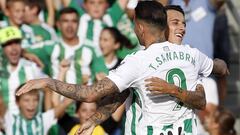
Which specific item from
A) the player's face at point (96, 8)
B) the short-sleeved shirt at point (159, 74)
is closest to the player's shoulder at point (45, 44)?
the player's face at point (96, 8)

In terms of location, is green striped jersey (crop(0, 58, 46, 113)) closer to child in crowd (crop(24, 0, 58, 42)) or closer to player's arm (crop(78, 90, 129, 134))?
child in crowd (crop(24, 0, 58, 42))

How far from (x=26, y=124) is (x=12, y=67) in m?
0.71

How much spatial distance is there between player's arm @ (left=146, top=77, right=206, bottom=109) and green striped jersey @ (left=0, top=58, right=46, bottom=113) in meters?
4.01

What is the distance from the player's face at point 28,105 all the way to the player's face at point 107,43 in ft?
3.44

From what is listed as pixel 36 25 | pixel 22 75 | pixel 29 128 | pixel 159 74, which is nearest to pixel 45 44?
pixel 36 25

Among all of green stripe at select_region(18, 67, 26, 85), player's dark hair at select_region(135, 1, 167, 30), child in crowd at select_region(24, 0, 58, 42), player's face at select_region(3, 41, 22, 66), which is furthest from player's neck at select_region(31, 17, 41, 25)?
player's dark hair at select_region(135, 1, 167, 30)

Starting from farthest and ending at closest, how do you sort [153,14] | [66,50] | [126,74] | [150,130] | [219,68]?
[66,50], [219,68], [150,130], [153,14], [126,74]

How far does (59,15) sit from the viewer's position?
10828mm

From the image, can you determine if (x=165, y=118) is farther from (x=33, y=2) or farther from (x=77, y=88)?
(x=33, y=2)

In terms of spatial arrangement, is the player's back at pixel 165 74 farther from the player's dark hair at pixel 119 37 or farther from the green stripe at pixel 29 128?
the player's dark hair at pixel 119 37

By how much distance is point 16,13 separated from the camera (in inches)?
421

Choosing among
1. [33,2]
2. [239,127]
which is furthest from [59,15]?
[239,127]

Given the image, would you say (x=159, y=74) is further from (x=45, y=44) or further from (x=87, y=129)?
(x=45, y=44)

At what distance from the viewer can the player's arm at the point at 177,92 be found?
6.60 meters
